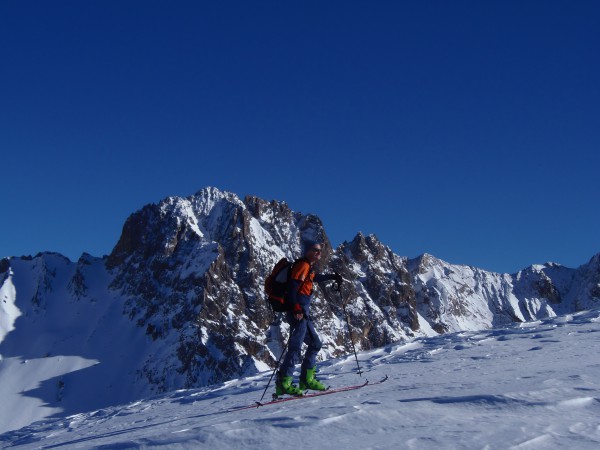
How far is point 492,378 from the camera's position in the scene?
8891 mm

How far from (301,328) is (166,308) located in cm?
15965

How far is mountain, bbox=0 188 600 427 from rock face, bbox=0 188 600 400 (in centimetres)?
33

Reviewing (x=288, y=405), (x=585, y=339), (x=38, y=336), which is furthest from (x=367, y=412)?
(x=38, y=336)

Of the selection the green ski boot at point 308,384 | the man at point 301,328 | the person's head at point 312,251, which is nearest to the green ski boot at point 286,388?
the man at point 301,328

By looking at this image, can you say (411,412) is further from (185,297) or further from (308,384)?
(185,297)

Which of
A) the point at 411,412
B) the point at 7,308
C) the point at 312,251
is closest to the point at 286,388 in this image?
the point at 312,251

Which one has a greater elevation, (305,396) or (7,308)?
(7,308)

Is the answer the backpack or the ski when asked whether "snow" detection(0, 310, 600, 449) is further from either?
the backpack

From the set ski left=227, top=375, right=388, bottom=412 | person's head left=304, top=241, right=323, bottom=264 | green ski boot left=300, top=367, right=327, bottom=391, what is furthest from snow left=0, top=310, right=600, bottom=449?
person's head left=304, top=241, right=323, bottom=264

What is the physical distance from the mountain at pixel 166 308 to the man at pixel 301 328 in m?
126

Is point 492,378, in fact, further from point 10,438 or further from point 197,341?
point 197,341

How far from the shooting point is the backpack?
32.0 ft

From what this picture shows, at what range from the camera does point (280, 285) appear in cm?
987

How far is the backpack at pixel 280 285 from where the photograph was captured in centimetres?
977
